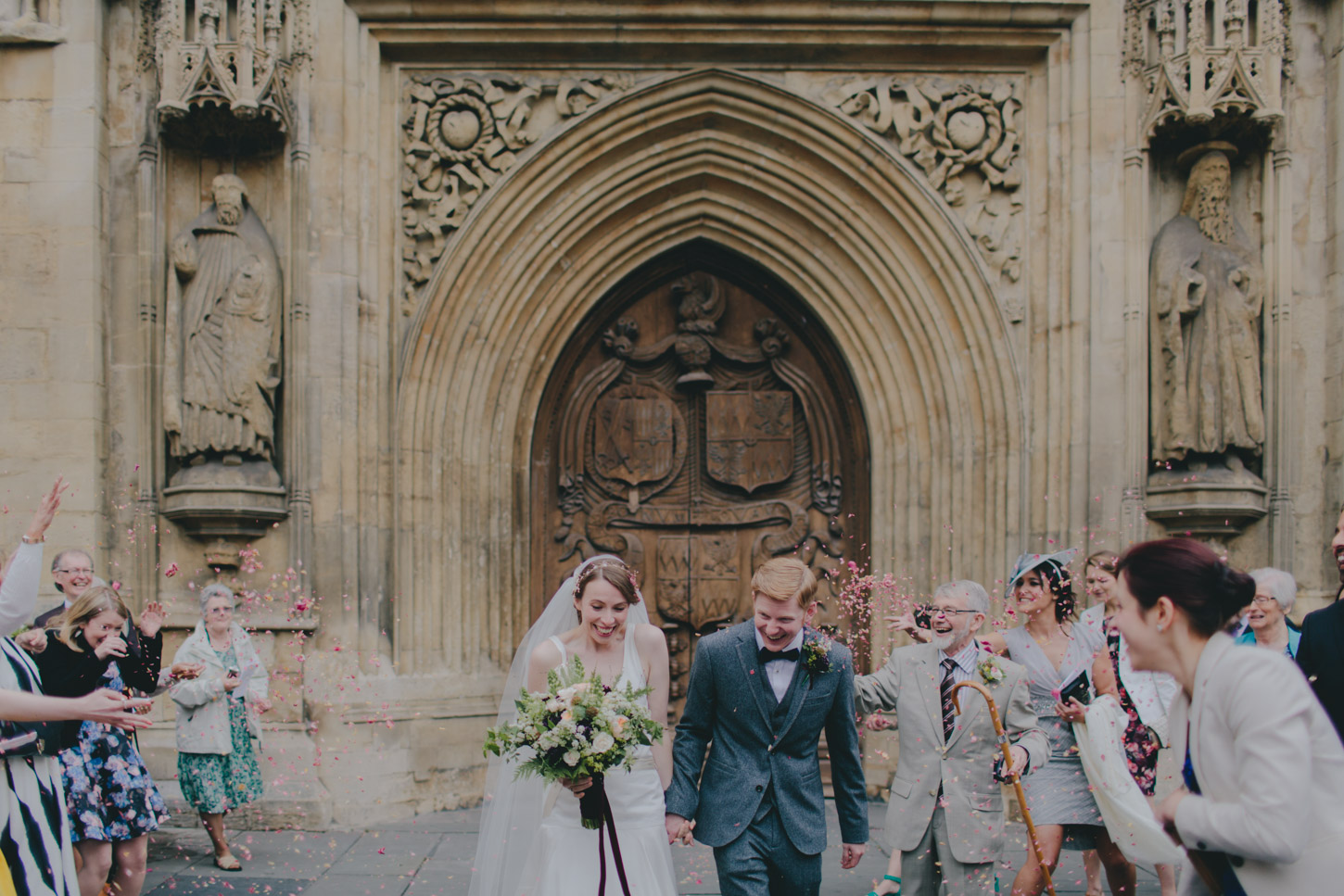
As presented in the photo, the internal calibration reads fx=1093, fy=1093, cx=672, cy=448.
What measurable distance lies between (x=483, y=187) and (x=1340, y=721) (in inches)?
248

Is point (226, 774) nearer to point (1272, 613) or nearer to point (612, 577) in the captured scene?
point (612, 577)

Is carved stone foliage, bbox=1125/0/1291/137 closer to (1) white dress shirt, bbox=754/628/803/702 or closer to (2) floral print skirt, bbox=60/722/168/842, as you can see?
(1) white dress shirt, bbox=754/628/803/702

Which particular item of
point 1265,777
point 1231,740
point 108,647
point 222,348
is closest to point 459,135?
point 222,348

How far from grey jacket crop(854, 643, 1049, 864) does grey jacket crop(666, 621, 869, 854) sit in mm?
283

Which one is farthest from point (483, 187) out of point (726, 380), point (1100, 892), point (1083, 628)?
point (1100, 892)

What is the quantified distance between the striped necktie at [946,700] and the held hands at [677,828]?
3.47 ft

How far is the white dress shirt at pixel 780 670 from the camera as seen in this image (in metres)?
3.91

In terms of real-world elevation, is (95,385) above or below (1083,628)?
above

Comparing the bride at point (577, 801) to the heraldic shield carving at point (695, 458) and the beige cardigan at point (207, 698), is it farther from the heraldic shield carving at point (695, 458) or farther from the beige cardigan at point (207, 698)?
the heraldic shield carving at point (695, 458)

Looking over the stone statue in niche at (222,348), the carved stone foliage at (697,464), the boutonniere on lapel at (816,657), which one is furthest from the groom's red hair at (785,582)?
the carved stone foliage at (697,464)

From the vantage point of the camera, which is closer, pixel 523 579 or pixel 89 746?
pixel 89 746

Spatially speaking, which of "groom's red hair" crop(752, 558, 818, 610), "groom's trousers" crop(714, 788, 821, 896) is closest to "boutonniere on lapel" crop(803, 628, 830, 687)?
"groom's red hair" crop(752, 558, 818, 610)

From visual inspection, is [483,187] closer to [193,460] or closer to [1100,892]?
[193,460]

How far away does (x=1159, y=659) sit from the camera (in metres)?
2.55
